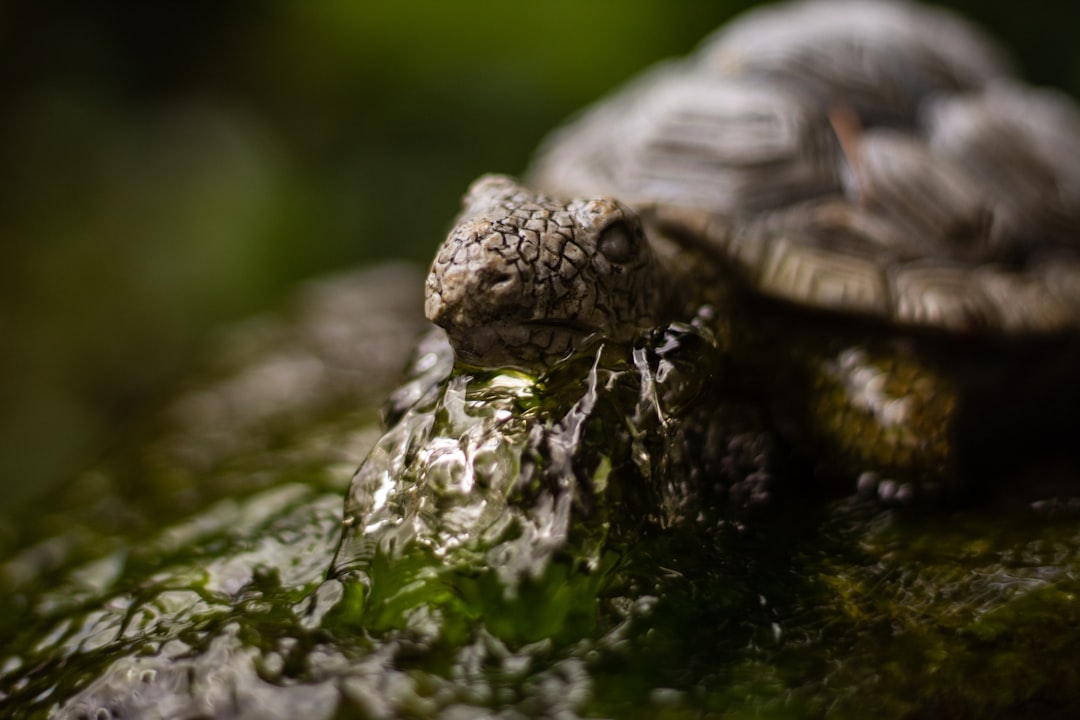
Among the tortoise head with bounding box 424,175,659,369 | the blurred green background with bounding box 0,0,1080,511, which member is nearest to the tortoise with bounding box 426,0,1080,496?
the tortoise head with bounding box 424,175,659,369

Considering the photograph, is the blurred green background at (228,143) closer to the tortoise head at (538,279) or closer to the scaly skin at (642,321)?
the scaly skin at (642,321)

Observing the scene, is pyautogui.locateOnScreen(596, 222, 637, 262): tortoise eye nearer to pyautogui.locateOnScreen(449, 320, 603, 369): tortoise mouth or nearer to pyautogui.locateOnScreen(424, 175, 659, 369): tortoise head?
pyautogui.locateOnScreen(424, 175, 659, 369): tortoise head

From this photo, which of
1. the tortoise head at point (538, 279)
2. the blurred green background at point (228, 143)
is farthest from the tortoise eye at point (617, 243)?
the blurred green background at point (228, 143)

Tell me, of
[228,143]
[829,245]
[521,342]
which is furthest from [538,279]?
[228,143]

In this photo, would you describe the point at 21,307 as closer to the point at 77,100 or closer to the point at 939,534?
the point at 77,100

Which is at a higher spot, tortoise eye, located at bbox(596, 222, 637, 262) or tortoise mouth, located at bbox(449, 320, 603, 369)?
tortoise eye, located at bbox(596, 222, 637, 262)

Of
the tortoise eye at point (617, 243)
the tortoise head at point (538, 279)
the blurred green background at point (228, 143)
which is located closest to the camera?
the tortoise head at point (538, 279)

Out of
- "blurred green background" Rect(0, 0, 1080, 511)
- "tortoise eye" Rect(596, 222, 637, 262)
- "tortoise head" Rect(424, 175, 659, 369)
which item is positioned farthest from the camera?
"blurred green background" Rect(0, 0, 1080, 511)
